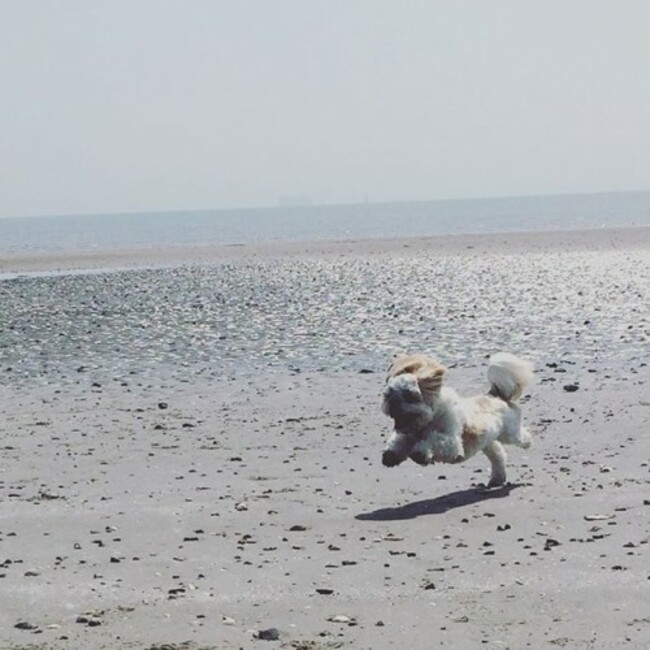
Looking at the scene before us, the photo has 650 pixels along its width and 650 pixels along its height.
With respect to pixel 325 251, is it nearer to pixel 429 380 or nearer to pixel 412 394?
pixel 429 380

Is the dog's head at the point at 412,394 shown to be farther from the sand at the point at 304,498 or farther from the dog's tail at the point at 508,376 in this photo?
the dog's tail at the point at 508,376

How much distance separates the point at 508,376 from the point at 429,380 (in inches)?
46.9

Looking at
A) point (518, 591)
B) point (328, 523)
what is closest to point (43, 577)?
point (328, 523)

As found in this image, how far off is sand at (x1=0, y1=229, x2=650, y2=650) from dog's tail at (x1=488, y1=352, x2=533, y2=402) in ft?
2.27

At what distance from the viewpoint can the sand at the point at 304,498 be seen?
7148 mm

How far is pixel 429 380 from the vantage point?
32.8 feet

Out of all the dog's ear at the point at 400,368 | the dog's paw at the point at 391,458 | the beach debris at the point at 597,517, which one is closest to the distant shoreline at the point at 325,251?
the dog's ear at the point at 400,368

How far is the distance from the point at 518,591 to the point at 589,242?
198ft

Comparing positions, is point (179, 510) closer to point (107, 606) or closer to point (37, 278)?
point (107, 606)

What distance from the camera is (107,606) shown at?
7.52 m

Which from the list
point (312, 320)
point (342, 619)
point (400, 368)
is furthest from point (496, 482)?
point (312, 320)

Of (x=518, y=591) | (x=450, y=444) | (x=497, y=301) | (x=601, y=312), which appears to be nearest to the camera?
(x=518, y=591)

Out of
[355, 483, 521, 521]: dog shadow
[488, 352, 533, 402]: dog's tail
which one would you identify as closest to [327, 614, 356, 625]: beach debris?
[355, 483, 521, 521]: dog shadow

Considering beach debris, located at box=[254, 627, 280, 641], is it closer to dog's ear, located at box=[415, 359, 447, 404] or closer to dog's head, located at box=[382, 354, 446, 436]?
dog's head, located at box=[382, 354, 446, 436]
